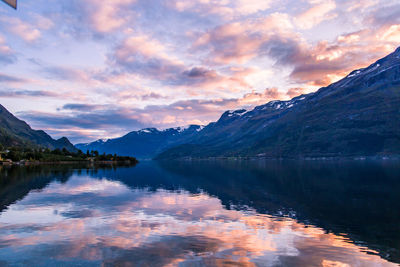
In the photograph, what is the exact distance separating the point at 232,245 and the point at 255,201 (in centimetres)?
3395

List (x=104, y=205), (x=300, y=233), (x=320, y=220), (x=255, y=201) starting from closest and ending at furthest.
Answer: (x=300, y=233)
(x=320, y=220)
(x=104, y=205)
(x=255, y=201)

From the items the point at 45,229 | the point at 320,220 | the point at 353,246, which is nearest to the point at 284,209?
the point at 320,220

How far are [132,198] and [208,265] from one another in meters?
49.0

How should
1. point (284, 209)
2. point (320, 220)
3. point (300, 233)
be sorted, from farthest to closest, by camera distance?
point (284, 209), point (320, 220), point (300, 233)

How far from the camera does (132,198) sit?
73.9m

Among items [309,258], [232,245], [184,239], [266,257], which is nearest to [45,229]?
[184,239]

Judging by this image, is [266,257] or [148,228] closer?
[266,257]

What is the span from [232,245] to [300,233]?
1100cm

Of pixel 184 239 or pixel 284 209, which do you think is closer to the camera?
pixel 184 239

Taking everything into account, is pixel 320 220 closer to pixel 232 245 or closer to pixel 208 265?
pixel 232 245

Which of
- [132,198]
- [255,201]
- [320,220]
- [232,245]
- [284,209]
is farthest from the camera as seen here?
[132,198]

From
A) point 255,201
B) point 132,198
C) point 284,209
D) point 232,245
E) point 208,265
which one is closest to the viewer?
point 208,265

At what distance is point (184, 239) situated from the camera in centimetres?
3728

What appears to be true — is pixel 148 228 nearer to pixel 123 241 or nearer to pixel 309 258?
pixel 123 241
